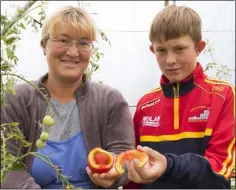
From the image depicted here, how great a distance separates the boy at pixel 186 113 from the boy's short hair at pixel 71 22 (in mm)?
280

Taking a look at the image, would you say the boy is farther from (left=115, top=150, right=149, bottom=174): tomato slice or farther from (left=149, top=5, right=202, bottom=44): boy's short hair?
(left=115, top=150, right=149, bottom=174): tomato slice

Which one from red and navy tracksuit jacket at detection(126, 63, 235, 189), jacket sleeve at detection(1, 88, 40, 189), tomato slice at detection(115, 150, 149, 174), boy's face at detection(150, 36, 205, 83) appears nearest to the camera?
tomato slice at detection(115, 150, 149, 174)

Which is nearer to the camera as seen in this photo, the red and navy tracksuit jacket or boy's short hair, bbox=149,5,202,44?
the red and navy tracksuit jacket


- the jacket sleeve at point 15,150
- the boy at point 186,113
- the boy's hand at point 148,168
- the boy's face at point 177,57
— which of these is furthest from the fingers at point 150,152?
the boy's face at point 177,57

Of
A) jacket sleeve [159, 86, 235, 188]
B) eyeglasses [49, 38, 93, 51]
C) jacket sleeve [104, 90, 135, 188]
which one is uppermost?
eyeglasses [49, 38, 93, 51]

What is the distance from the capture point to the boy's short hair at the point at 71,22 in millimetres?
1184

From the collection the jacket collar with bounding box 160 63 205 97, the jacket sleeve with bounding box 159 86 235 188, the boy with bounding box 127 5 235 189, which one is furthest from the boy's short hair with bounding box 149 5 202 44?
the jacket sleeve with bounding box 159 86 235 188

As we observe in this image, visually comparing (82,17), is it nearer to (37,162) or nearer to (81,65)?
(81,65)

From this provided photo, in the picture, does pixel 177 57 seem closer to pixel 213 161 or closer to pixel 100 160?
pixel 213 161

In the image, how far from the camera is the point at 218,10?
2.78m

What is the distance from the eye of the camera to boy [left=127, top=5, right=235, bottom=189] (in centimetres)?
121

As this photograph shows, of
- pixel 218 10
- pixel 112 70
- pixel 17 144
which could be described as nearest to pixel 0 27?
pixel 17 144

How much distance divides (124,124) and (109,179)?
22 cm

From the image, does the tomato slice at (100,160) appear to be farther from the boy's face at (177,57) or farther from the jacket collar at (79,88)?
the boy's face at (177,57)
